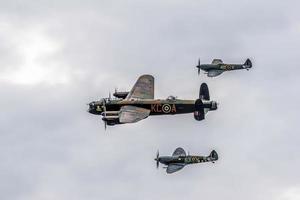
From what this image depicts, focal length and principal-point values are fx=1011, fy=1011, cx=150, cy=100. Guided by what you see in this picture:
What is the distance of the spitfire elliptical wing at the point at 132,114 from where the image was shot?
154 meters

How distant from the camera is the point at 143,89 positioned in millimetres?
169125

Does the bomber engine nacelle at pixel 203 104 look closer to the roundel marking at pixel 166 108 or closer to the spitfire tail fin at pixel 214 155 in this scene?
the roundel marking at pixel 166 108

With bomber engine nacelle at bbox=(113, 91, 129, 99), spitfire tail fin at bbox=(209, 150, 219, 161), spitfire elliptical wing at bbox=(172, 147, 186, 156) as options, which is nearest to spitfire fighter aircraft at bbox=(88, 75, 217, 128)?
bomber engine nacelle at bbox=(113, 91, 129, 99)

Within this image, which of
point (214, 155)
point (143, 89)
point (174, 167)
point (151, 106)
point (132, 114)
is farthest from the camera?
point (214, 155)

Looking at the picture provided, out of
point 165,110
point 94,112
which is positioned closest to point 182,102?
point 165,110

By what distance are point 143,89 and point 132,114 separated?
507 inches

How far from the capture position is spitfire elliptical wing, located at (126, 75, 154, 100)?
167375 millimetres

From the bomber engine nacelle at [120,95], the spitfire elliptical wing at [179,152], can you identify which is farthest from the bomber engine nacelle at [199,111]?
the spitfire elliptical wing at [179,152]

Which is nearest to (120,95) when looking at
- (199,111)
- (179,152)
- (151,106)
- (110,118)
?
(151,106)

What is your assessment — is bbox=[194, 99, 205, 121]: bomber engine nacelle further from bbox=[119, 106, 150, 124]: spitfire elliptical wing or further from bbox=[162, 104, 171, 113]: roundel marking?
bbox=[119, 106, 150, 124]: spitfire elliptical wing

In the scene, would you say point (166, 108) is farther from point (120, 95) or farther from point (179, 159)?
point (179, 159)

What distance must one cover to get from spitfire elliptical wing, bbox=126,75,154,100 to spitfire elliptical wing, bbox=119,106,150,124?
5828 mm

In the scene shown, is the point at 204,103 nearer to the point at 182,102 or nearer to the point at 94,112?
the point at 182,102

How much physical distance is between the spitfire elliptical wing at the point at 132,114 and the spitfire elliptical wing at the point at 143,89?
19.1 ft
